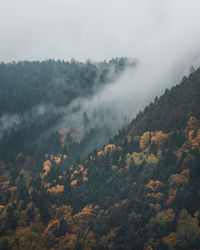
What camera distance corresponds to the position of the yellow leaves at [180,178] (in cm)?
14675

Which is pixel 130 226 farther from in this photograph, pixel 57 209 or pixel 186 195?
pixel 57 209

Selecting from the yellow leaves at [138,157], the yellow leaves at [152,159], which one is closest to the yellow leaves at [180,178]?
the yellow leaves at [152,159]

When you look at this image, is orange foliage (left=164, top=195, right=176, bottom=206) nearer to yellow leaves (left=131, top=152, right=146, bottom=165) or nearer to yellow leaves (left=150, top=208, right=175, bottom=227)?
yellow leaves (left=150, top=208, right=175, bottom=227)

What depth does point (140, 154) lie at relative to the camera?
189m

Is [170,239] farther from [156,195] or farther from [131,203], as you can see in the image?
[156,195]

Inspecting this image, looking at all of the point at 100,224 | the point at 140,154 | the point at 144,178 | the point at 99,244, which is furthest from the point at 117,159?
the point at 99,244

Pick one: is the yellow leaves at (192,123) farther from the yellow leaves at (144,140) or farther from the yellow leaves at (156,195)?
the yellow leaves at (156,195)

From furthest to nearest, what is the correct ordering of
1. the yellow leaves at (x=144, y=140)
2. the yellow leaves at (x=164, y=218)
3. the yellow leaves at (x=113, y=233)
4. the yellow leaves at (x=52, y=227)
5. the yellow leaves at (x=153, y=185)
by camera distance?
1. the yellow leaves at (x=144, y=140)
2. the yellow leaves at (x=153, y=185)
3. the yellow leaves at (x=52, y=227)
4. the yellow leaves at (x=113, y=233)
5. the yellow leaves at (x=164, y=218)

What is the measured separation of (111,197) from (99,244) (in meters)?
41.5

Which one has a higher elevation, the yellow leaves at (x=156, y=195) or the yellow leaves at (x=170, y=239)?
the yellow leaves at (x=156, y=195)

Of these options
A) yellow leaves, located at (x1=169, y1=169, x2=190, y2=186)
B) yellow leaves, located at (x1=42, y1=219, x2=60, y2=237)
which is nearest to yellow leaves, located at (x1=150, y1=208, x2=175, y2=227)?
yellow leaves, located at (x1=169, y1=169, x2=190, y2=186)

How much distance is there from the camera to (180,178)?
15000 centimetres

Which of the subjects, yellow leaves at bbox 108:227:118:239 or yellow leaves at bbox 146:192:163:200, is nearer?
yellow leaves at bbox 108:227:118:239

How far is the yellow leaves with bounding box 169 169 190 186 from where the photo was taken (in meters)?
147
